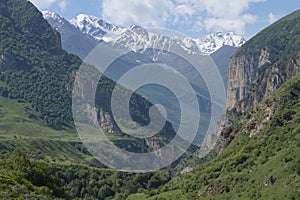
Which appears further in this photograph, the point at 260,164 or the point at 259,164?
the point at 259,164

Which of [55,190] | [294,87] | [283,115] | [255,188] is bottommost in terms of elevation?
[55,190]

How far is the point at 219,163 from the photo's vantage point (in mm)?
179625

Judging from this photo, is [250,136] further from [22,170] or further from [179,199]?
[22,170]

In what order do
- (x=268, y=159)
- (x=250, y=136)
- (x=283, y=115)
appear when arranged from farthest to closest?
(x=250, y=136), (x=283, y=115), (x=268, y=159)

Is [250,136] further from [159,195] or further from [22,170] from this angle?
[22,170]

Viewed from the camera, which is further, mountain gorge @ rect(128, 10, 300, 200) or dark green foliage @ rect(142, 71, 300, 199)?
mountain gorge @ rect(128, 10, 300, 200)

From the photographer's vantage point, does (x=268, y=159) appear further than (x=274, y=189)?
→ Yes

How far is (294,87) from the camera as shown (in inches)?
7367

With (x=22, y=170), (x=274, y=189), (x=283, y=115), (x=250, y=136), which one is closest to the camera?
(x=22, y=170)

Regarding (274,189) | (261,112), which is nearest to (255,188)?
(274,189)

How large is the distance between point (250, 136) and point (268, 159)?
1427 inches

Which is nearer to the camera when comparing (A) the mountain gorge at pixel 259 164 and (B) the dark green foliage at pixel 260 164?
(B) the dark green foliage at pixel 260 164

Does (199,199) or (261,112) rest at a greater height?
(261,112)

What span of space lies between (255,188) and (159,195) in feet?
159
